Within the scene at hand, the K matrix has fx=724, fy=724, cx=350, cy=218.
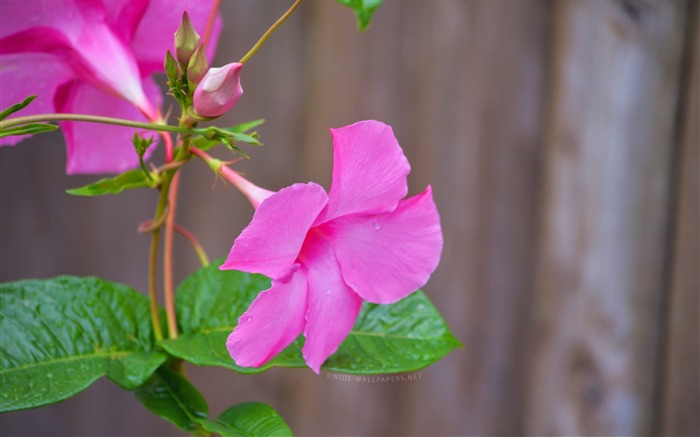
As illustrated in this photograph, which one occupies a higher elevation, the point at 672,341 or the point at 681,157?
the point at 681,157

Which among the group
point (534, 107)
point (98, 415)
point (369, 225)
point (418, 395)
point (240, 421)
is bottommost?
point (98, 415)

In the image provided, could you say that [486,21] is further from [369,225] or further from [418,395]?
[369,225]

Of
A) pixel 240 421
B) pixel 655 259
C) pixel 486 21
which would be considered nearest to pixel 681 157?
pixel 655 259

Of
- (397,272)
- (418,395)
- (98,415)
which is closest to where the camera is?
(397,272)

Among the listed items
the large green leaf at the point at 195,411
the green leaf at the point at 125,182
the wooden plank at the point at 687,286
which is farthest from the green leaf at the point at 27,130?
the wooden plank at the point at 687,286

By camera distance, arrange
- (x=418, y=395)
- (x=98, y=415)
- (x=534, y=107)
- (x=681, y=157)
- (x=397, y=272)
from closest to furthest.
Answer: (x=397, y=272) < (x=681, y=157) < (x=534, y=107) < (x=418, y=395) < (x=98, y=415)

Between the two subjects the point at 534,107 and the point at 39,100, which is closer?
the point at 39,100

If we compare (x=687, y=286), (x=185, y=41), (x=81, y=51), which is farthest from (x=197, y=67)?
(x=687, y=286)

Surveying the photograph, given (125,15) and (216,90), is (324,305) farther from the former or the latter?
(125,15)

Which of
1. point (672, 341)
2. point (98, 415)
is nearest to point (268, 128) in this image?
point (98, 415)
